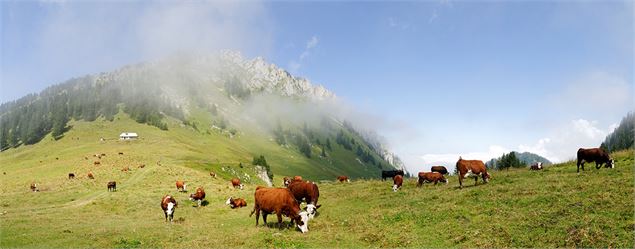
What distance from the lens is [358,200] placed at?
1406 inches

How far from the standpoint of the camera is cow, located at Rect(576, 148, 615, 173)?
3381cm

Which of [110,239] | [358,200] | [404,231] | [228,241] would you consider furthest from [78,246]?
[358,200]

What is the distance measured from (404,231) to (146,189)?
41487mm

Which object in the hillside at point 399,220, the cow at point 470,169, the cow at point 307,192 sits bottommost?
the hillside at point 399,220

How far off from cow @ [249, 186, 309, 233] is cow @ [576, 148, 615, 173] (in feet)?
79.8

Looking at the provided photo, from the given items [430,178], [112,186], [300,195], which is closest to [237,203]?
[300,195]

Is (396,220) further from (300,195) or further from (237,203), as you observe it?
(237,203)

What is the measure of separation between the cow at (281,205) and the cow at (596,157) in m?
24.3

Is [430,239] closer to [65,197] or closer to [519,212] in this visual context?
[519,212]

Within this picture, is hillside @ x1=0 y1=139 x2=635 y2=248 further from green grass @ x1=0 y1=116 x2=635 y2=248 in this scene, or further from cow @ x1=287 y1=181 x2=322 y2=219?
cow @ x1=287 y1=181 x2=322 y2=219

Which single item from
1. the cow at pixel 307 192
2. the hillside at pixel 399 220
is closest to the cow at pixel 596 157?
the hillside at pixel 399 220

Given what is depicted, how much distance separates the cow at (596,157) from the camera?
33812 millimetres

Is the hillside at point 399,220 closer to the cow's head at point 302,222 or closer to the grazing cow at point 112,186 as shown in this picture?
the cow's head at point 302,222

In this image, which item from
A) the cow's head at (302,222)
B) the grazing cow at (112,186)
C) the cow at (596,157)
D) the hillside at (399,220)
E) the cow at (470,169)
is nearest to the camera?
the hillside at (399,220)
